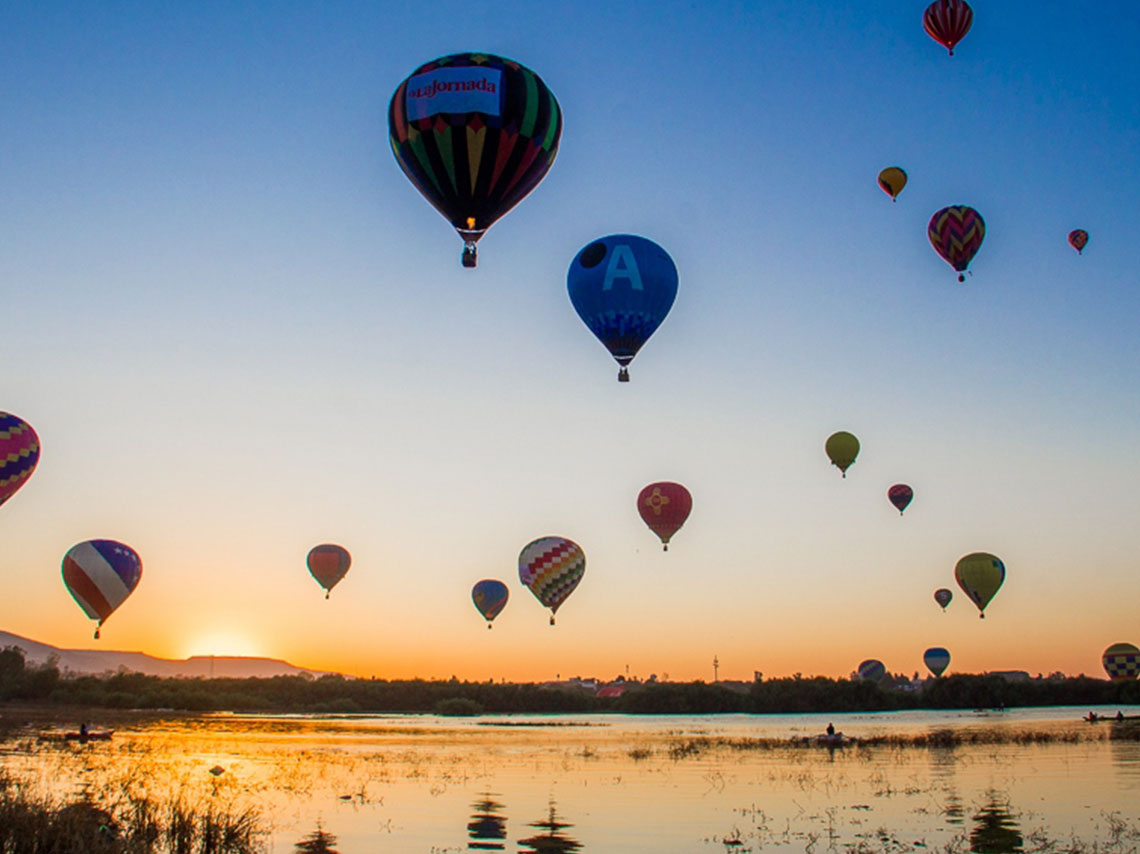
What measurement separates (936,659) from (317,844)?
84426 millimetres

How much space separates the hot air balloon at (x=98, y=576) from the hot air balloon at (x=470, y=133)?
2283cm

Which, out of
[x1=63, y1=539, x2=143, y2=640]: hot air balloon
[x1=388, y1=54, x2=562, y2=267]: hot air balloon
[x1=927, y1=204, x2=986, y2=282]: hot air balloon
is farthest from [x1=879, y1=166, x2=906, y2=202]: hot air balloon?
[x1=63, y1=539, x2=143, y2=640]: hot air balloon

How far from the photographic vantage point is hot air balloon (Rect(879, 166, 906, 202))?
4344cm

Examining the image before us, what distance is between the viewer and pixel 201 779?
2681cm

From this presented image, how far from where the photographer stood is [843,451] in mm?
45844

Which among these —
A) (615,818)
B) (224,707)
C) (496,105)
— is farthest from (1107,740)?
(224,707)

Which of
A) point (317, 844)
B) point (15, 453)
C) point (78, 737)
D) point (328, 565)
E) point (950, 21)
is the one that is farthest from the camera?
point (328, 565)

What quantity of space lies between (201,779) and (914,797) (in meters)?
17.9

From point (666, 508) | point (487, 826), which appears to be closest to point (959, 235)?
point (666, 508)

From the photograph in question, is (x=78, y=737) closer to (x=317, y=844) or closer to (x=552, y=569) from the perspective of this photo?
(x=552, y=569)

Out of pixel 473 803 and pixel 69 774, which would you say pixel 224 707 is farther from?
pixel 473 803

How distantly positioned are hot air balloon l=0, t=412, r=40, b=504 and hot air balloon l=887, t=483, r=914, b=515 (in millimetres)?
39849

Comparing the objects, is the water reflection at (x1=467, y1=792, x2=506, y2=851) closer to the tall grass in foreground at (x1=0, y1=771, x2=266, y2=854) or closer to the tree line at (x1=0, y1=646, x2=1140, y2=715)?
the tall grass in foreground at (x1=0, y1=771, x2=266, y2=854)

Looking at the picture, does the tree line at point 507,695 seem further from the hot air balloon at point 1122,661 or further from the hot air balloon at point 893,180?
the hot air balloon at point 893,180
